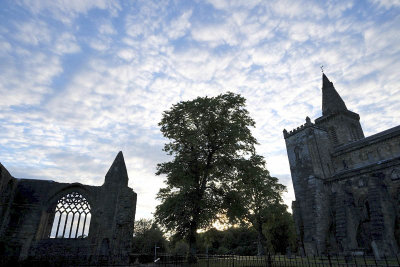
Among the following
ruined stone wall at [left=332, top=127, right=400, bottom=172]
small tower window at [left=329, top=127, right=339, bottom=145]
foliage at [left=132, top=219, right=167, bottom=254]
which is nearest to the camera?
ruined stone wall at [left=332, top=127, right=400, bottom=172]

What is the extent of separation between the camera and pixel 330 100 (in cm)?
4266

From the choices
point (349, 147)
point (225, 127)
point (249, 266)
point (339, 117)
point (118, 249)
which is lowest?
point (249, 266)

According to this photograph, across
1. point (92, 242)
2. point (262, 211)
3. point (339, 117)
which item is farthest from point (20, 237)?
point (339, 117)

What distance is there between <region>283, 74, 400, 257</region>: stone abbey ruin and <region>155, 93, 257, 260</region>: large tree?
14770mm

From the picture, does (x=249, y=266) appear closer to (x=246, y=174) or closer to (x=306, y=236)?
(x=246, y=174)

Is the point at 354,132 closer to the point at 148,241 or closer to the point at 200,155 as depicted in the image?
the point at 200,155

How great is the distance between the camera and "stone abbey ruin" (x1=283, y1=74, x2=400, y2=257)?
908 inches

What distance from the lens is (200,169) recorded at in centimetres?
1869

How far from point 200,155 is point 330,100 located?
3483 centimetres

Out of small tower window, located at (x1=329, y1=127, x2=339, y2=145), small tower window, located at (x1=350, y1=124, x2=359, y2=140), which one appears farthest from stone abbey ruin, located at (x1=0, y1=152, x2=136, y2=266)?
small tower window, located at (x1=350, y1=124, x2=359, y2=140)

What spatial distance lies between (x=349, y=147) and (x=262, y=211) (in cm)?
1792

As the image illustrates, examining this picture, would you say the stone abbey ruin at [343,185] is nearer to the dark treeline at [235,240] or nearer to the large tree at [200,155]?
the dark treeline at [235,240]

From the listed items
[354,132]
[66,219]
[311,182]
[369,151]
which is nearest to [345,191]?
[311,182]

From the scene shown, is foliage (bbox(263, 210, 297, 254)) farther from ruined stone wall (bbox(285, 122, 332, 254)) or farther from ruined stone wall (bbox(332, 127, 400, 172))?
ruined stone wall (bbox(332, 127, 400, 172))
